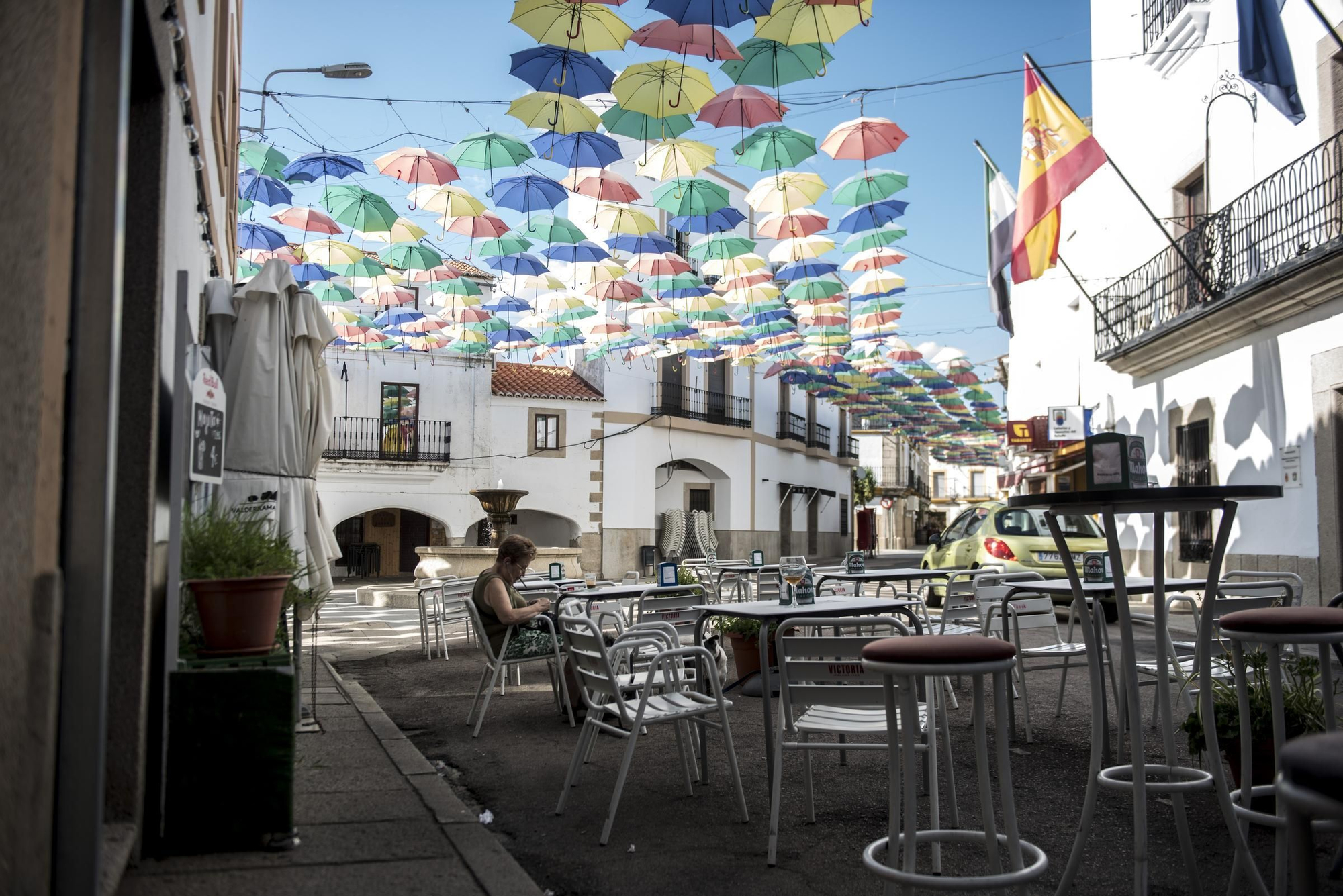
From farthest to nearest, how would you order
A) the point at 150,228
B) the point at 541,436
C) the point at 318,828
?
the point at 541,436 → the point at 318,828 → the point at 150,228

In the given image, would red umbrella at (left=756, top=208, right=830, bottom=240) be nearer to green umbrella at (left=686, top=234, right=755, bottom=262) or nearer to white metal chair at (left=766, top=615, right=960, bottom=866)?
green umbrella at (left=686, top=234, right=755, bottom=262)

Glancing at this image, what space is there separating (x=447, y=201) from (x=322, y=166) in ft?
5.18

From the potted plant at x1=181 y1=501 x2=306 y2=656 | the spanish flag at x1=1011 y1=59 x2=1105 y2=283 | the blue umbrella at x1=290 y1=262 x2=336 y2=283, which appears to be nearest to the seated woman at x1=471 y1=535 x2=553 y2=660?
the potted plant at x1=181 y1=501 x2=306 y2=656

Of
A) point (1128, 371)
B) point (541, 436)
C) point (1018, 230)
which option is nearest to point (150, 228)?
point (1018, 230)

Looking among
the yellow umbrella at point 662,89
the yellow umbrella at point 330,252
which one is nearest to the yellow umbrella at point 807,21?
the yellow umbrella at point 662,89

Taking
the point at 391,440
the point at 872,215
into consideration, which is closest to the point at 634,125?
the point at 872,215

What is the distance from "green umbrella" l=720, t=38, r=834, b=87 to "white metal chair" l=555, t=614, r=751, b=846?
711 centimetres

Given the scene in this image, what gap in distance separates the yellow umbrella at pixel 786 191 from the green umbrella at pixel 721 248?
2028 millimetres

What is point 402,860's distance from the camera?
355cm

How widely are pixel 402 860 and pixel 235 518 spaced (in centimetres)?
164

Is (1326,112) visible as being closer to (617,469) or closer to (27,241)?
(27,241)

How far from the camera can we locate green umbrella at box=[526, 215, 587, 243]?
14766 mm

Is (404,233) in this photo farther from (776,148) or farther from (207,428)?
(207,428)

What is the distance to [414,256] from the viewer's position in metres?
16.0
